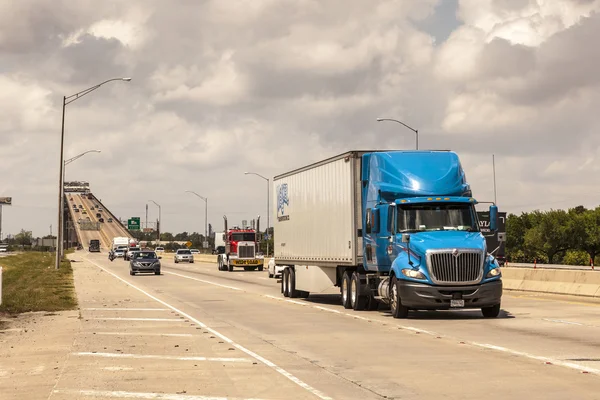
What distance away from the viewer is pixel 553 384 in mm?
11320

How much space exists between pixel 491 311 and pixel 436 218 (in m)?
2.65

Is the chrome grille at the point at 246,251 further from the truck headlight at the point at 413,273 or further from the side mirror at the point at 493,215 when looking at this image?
the truck headlight at the point at 413,273

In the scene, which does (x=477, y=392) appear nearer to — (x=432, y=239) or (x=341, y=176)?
(x=432, y=239)

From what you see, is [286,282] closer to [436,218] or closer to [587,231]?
[436,218]

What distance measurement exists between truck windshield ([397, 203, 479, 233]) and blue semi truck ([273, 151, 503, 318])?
25mm

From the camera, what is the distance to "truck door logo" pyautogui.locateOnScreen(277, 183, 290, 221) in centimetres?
3312

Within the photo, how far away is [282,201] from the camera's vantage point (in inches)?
1332

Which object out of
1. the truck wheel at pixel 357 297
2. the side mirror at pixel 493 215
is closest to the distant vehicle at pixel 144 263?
the truck wheel at pixel 357 297

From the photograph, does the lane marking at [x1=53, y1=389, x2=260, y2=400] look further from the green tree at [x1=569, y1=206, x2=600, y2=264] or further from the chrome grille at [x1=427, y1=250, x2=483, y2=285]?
the green tree at [x1=569, y1=206, x2=600, y2=264]

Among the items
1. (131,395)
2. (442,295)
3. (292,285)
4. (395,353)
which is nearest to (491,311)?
(442,295)

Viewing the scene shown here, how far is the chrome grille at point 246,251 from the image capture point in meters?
70.8

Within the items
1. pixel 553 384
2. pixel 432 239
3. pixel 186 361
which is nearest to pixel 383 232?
pixel 432 239

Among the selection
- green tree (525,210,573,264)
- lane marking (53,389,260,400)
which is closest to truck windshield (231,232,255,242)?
green tree (525,210,573,264)

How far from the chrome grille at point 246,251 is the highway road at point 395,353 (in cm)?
4328
